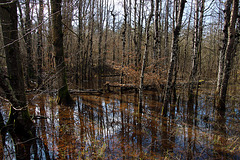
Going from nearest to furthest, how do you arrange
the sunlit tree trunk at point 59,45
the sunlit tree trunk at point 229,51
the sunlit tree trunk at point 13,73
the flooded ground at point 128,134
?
the sunlit tree trunk at point 13,73
the flooded ground at point 128,134
the sunlit tree trunk at point 229,51
the sunlit tree trunk at point 59,45

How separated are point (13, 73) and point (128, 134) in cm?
392

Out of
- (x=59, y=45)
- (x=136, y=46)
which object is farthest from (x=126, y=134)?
(x=136, y=46)

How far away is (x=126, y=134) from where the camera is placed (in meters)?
5.02

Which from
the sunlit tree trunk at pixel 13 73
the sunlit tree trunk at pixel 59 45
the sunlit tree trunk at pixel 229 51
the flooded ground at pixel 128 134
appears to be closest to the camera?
the sunlit tree trunk at pixel 13 73

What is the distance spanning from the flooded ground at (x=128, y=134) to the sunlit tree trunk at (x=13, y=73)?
61 cm

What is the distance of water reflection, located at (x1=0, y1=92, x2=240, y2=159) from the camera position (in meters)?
3.89

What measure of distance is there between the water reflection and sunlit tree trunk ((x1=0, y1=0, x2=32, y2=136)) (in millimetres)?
648

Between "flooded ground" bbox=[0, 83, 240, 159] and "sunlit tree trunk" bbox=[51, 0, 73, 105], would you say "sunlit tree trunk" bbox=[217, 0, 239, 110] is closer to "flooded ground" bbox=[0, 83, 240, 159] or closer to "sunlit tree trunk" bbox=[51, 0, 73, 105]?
"flooded ground" bbox=[0, 83, 240, 159]

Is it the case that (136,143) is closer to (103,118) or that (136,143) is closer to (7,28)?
(103,118)

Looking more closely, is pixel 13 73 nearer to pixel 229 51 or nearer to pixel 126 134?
pixel 126 134

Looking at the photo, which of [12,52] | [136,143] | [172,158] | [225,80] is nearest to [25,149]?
[12,52]

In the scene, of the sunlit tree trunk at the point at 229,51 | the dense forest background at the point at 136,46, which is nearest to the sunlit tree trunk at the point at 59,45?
the dense forest background at the point at 136,46

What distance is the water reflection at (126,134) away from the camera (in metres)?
3.89

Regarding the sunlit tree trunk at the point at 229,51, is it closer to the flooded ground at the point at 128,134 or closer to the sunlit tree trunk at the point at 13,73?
the flooded ground at the point at 128,134
